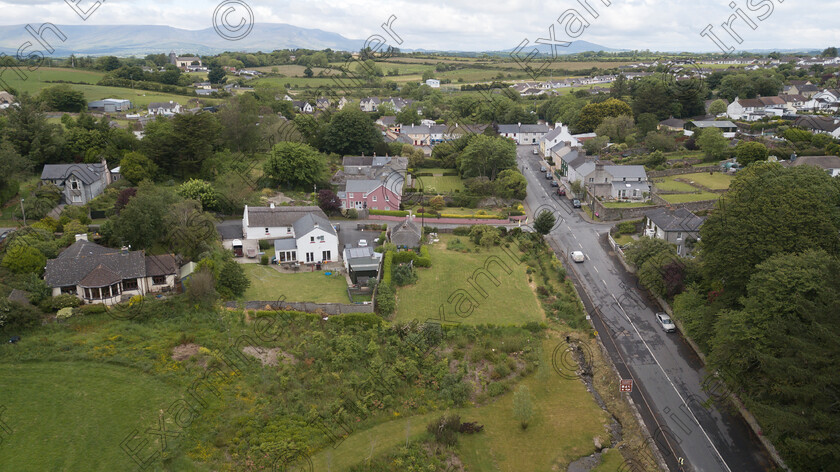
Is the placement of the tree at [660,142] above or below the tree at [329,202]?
above

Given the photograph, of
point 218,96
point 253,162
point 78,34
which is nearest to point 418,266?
point 253,162

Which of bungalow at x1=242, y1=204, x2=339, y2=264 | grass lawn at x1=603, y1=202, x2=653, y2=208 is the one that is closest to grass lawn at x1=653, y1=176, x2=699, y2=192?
grass lawn at x1=603, y1=202, x2=653, y2=208

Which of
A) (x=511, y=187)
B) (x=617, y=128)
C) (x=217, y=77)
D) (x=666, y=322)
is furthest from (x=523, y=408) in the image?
(x=217, y=77)

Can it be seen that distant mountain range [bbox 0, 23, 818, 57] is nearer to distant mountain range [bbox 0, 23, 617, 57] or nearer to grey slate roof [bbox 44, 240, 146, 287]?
distant mountain range [bbox 0, 23, 617, 57]

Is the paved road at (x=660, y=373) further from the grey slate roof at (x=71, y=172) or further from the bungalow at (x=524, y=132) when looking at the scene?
the bungalow at (x=524, y=132)

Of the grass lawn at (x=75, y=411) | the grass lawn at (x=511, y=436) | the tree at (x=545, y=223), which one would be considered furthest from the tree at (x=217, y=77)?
the grass lawn at (x=511, y=436)

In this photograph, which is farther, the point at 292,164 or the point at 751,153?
the point at 751,153

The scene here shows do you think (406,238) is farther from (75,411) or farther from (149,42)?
(149,42)
